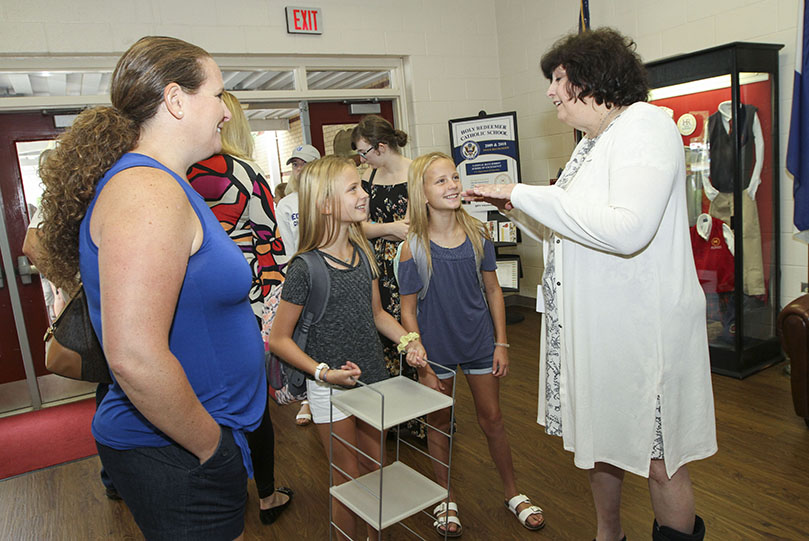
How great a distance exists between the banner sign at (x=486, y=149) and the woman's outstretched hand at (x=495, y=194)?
366cm

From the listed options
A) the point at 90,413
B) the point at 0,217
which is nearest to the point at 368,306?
the point at 90,413

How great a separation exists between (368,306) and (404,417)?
1.70ft

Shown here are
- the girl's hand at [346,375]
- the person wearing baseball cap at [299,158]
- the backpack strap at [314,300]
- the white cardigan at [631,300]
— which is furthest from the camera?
the person wearing baseball cap at [299,158]

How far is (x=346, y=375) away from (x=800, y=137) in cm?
327

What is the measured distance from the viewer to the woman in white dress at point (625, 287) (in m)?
1.30

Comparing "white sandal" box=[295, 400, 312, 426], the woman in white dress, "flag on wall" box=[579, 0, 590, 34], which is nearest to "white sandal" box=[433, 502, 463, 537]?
the woman in white dress

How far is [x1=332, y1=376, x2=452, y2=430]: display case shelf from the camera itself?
148 centimetres

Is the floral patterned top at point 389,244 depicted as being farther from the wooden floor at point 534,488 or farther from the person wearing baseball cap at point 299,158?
the person wearing baseball cap at point 299,158

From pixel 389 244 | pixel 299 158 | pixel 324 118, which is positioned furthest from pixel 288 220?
pixel 324 118

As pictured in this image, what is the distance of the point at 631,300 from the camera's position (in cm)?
139

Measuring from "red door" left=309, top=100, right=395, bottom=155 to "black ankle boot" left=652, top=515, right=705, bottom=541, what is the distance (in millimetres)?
4305

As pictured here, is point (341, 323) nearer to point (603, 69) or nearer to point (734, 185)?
point (603, 69)

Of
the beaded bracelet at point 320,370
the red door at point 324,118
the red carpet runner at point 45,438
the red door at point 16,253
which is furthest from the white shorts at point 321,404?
the red door at point 324,118

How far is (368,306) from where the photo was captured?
1.91m
